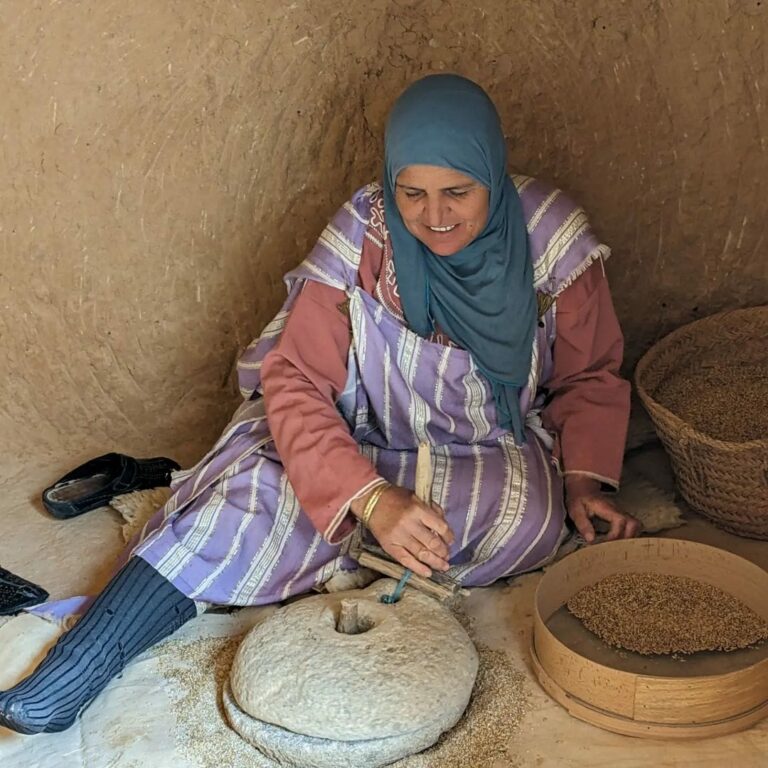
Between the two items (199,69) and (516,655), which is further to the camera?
(199,69)

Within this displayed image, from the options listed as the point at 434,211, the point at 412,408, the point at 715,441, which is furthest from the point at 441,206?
the point at 715,441

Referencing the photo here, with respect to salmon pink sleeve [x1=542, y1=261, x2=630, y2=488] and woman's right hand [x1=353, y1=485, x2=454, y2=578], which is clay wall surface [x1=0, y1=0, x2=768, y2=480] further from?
woman's right hand [x1=353, y1=485, x2=454, y2=578]

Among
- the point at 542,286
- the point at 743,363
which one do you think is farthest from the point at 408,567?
the point at 743,363

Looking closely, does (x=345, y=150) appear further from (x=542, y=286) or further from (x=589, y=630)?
(x=589, y=630)

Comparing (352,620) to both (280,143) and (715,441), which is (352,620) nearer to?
(715,441)

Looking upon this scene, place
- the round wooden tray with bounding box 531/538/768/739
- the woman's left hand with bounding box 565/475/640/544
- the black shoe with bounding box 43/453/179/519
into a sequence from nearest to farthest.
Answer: the round wooden tray with bounding box 531/538/768/739
the woman's left hand with bounding box 565/475/640/544
the black shoe with bounding box 43/453/179/519

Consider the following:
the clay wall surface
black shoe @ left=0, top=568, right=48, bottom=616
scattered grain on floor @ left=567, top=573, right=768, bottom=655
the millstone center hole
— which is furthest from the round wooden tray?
black shoe @ left=0, top=568, right=48, bottom=616

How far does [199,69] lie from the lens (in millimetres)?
2521

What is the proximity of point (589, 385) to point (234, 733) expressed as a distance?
96 cm

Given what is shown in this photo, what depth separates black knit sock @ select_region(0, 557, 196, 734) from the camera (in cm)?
182

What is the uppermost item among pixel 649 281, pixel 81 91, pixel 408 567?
pixel 81 91

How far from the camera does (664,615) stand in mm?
1907

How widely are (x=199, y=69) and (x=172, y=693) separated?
1.41 meters

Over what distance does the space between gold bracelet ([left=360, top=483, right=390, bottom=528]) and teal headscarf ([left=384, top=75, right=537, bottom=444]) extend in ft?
1.15
